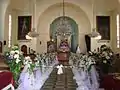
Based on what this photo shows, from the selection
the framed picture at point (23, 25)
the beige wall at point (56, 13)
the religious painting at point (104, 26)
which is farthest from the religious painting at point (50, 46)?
the religious painting at point (104, 26)

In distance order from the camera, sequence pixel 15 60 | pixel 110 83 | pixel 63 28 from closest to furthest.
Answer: pixel 15 60
pixel 110 83
pixel 63 28

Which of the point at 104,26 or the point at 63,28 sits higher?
the point at 104,26

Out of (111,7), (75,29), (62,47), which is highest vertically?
(111,7)

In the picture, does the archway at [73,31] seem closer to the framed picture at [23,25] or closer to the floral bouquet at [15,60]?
the framed picture at [23,25]

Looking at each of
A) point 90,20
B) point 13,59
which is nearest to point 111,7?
point 90,20

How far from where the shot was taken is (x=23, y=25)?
2533 centimetres

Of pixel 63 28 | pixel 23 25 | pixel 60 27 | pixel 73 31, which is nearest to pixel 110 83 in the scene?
pixel 63 28

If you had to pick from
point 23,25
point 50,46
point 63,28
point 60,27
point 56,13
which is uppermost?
point 56,13

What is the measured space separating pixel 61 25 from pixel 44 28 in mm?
2901

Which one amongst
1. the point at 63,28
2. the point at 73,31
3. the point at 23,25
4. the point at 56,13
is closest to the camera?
the point at 63,28

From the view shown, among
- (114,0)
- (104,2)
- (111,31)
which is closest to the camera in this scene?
(114,0)

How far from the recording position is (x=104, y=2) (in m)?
23.7

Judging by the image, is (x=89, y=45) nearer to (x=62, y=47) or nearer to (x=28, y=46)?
(x=62, y=47)

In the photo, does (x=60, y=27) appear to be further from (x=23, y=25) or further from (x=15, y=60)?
(x=15, y=60)
